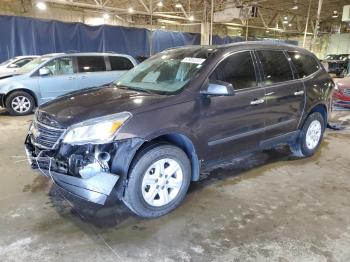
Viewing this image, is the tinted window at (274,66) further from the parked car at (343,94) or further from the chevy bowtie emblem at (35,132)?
the parked car at (343,94)

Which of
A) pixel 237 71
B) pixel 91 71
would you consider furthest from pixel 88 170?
pixel 91 71

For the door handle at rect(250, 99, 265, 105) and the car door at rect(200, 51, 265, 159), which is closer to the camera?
the car door at rect(200, 51, 265, 159)

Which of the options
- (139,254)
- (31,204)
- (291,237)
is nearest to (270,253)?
(291,237)

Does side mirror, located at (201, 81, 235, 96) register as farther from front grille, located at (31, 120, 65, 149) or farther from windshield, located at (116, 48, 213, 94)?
front grille, located at (31, 120, 65, 149)

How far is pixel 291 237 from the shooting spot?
8.32ft

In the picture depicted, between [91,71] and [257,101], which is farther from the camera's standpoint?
[91,71]

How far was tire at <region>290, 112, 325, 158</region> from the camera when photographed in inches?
166

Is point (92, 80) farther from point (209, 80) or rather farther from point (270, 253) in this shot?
point (270, 253)

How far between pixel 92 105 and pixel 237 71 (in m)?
1.55

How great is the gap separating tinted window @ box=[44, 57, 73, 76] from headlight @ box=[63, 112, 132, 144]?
572 centimetres

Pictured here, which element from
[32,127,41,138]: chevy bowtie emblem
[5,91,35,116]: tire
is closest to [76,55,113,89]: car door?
[5,91,35,116]: tire

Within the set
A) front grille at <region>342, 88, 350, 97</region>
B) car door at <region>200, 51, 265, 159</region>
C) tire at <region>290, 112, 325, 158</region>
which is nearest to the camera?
car door at <region>200, 51, 265, 159</region>

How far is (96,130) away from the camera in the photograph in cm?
246

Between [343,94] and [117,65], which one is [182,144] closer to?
[117,65]
